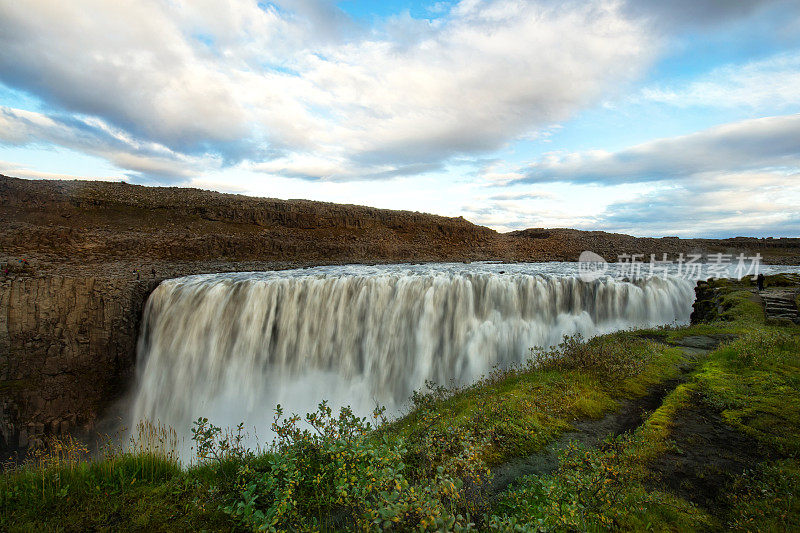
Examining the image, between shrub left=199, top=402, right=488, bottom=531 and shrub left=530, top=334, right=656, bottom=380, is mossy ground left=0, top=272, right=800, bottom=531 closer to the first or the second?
shrub left=199, top=402, right=488, bottom=531

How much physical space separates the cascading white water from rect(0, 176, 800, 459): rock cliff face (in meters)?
2.04

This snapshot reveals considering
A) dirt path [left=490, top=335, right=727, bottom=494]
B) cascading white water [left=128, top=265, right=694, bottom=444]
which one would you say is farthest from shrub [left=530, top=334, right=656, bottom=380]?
cascading white water [left=128, top=265, right=694, bottom=444]

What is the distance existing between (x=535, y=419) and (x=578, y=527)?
2761mm

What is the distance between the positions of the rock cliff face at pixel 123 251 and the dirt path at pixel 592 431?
1793 centimetres

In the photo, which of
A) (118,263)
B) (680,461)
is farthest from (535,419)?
(118,263)

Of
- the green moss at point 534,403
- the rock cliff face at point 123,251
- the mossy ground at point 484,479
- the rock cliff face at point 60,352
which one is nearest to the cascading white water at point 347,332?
the rock cliff face at point 60,352

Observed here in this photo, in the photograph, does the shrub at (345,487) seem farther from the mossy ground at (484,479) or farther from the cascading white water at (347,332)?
the cascading white water at (347,332)

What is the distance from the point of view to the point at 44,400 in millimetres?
13617

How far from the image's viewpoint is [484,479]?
13.9 feet

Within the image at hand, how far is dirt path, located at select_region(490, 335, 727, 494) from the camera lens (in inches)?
172

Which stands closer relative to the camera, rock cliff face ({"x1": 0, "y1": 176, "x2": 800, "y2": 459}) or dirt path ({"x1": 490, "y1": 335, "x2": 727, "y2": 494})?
dirt path ({"x1": 490, "y1": 335, "x2": 727, "y2": 494})

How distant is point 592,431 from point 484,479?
7.27 ft

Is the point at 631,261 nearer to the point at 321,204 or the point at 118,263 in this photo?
the point at 321,204

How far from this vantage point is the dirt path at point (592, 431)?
172 inches
